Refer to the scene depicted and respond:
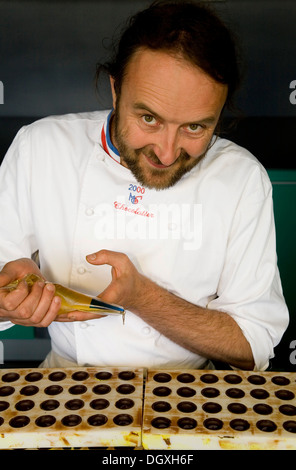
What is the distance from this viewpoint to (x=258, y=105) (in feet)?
7.17

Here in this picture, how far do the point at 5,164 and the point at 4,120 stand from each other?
0.86 m

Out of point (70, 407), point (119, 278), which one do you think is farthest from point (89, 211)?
point (70, 407)

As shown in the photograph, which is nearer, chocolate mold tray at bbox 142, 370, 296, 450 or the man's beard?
chocolate mold tray at bbox 142, 370, 296, 450

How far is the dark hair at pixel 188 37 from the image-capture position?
1.15 m

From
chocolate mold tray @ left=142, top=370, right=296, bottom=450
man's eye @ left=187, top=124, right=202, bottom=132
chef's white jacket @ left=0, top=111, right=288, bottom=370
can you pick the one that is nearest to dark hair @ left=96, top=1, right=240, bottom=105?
man's eye @ left=187, top=124, right=202, bottom=132

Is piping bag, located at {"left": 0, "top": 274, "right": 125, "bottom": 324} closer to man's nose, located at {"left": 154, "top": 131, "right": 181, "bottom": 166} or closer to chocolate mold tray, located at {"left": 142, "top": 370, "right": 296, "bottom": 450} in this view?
chocolate mold tray, located at {"left": 142, "top": 370, "right": 296, "bottom": 450}

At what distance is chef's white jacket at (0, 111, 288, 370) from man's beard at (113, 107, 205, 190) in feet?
0.20

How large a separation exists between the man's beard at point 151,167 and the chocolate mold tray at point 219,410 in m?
0.46

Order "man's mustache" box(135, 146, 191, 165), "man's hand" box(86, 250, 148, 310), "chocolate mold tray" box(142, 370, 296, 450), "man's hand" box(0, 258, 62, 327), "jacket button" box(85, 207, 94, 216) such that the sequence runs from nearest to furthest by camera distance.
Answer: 1. "chocolate mold tray" box(142, 370, 296, 450)
2. "man's hand" box(0, 258, 62, 327)
3. "man's hand" box(86, 250, 148, 310)
4. "man's mustache" box(135, 146, 191, 165)
5. "jacket button" box(85, 207, 94, 216)

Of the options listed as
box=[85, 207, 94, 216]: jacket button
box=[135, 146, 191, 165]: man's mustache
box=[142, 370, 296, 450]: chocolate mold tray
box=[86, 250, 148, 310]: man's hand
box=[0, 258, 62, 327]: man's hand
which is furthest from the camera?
box=[85, 207, 94, 216]: jacket button

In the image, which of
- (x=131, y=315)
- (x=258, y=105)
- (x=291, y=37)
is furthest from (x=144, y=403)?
(x=291, y=37)

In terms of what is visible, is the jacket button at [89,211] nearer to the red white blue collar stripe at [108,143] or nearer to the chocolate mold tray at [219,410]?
the red white blue collar stripe at [108,143]

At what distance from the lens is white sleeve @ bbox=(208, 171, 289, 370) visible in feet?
4.27

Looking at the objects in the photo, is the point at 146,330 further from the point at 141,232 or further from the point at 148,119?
the point at 148,119
